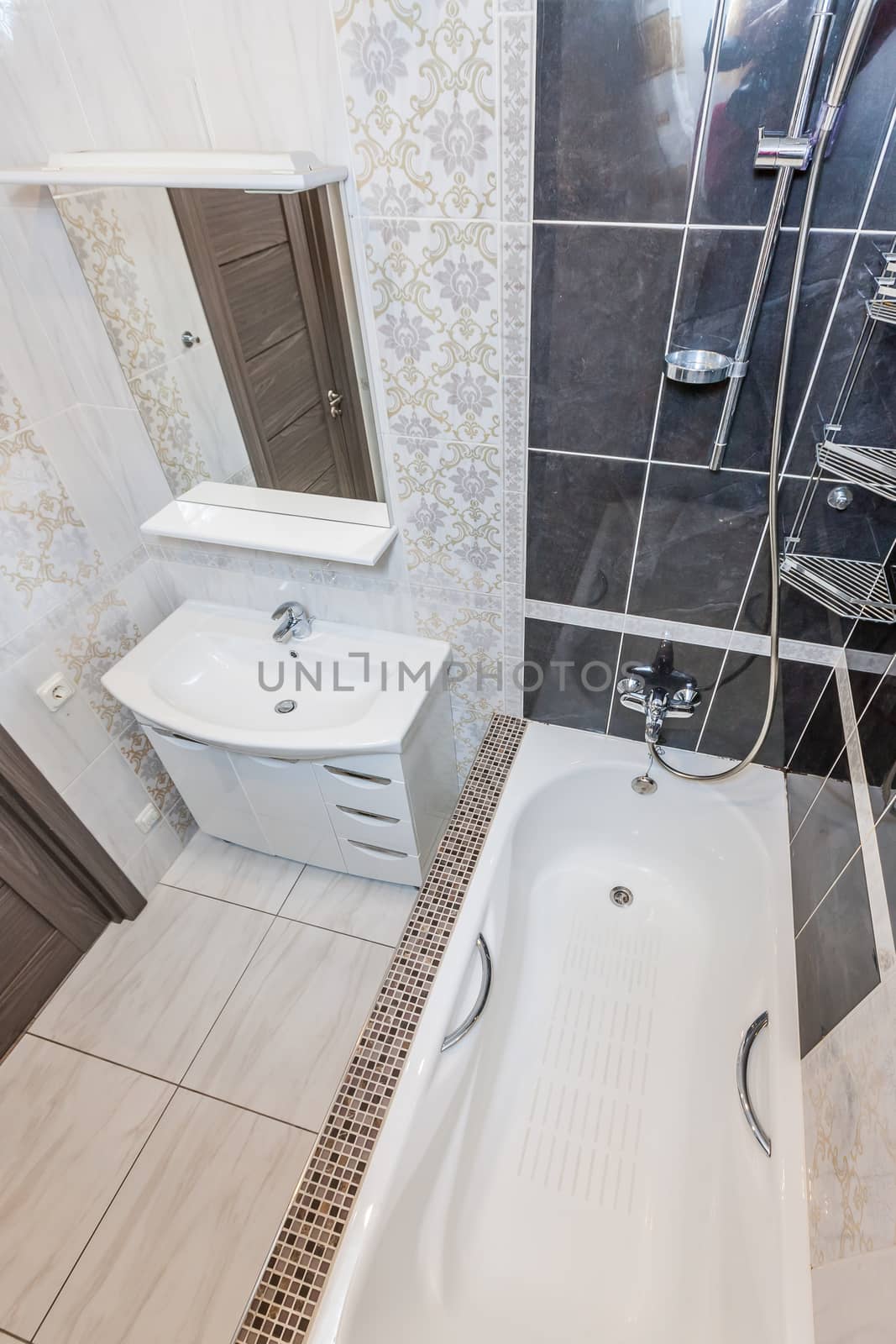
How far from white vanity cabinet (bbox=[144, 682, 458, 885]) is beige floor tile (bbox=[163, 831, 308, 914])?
7 cm

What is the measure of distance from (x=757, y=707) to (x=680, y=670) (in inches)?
7.4

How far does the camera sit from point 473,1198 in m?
1.31

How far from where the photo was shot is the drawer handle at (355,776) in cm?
163

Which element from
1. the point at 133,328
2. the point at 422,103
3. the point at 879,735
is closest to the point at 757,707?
the point at 879,735

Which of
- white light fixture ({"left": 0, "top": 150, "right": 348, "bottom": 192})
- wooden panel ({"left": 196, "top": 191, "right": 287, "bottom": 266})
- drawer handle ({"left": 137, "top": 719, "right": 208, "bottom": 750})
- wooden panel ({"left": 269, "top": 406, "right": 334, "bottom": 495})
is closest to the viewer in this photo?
white light fixture ({"left": 0, "top": 150, "right": 348, "bottom": 192})

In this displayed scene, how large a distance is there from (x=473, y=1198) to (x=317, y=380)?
5.50ft

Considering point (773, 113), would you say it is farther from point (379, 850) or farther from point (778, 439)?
point (379, 850)

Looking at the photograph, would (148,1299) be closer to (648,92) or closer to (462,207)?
(462,207)

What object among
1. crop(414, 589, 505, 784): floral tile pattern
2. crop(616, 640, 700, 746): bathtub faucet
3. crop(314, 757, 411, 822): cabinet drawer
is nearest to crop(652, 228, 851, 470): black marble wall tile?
crop(616, 640, 700, 746): bathtub faucet

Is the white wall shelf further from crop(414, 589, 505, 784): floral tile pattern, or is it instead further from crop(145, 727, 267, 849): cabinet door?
crop(145, 727, 267, 849): cabinet door

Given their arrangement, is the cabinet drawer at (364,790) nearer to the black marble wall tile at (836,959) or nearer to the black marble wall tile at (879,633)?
the black marble wall tile at (836,959)

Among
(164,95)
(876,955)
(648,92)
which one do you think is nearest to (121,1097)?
(876,955)

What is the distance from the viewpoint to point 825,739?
1387mm

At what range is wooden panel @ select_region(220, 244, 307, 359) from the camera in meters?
1.32
